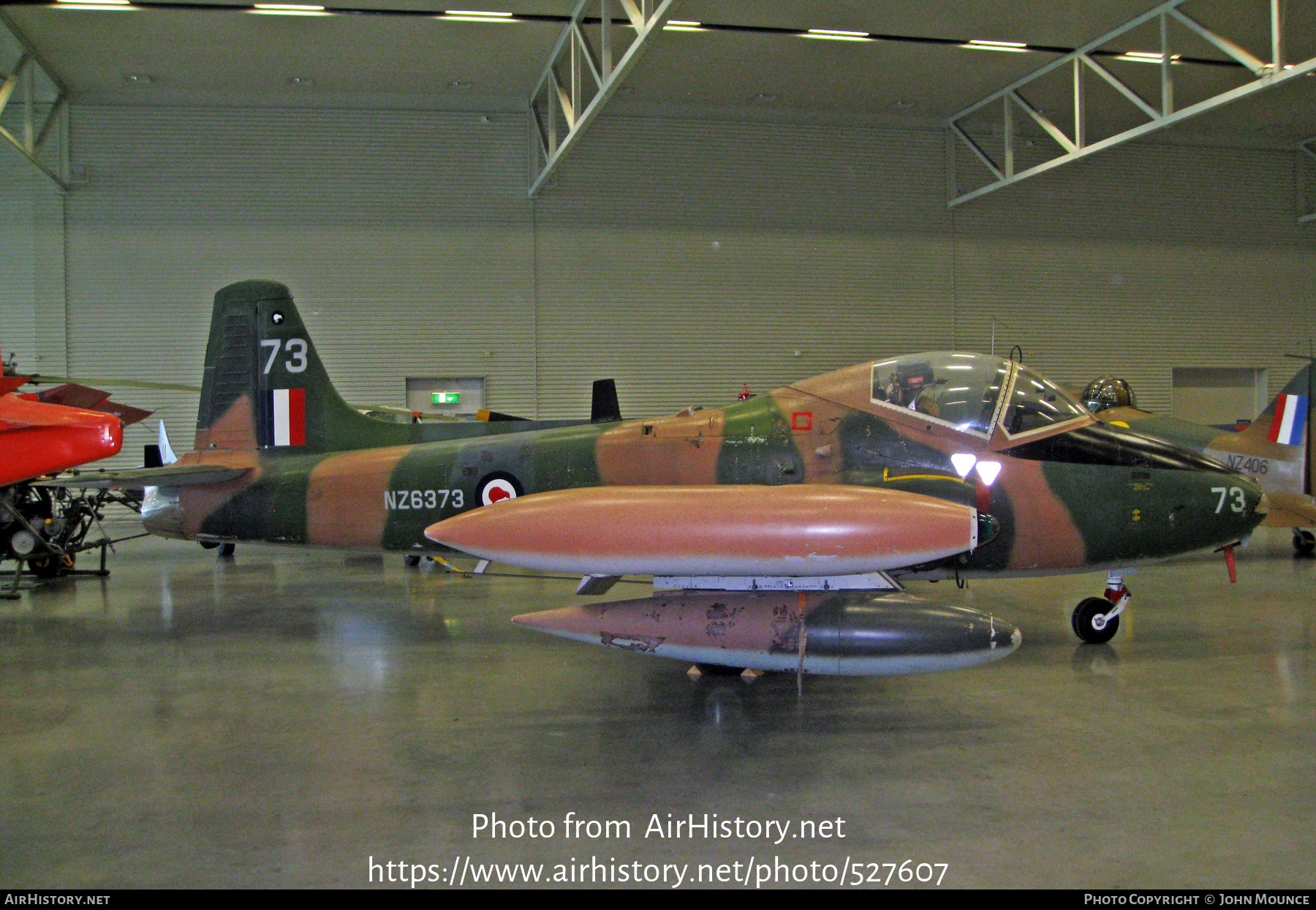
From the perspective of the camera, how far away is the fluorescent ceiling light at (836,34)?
13109 millimetres

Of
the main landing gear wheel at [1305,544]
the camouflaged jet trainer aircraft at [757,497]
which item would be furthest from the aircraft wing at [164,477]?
the main landing gear wheel at [1305,544]

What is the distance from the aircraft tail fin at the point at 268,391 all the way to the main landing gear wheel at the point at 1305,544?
433 inches

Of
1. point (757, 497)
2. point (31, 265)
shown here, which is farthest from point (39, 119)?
point (757, 497)

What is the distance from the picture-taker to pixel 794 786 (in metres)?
3.62

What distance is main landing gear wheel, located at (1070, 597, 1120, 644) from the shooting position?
19.6 ft

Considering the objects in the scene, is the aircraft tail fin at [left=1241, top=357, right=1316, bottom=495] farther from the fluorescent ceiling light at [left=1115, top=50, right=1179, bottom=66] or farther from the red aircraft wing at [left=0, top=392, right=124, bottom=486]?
the red aircraft wing at [left=0, top=392, right=124, bottom=486]

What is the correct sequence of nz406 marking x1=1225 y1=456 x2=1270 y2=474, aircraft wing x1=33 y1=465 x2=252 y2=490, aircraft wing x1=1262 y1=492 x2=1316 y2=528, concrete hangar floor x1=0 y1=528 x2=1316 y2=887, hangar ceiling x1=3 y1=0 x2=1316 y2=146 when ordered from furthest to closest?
hangar ceiling x1=3 y1=0 x2=1316 y2=146
nz406 marking x1=1225 y1=456 x2=1270 y2=474
aircraft wing x1=1262 y1=492 x2=1316 y2=528
aircraft wing x1=33 y1=465 x2=252 y2=490
concrete hangar floor x1=0 y1=528 x2=1316 y2=887

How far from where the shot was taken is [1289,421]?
10.2 m

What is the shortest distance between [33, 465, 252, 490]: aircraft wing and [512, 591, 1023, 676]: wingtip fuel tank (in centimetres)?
352

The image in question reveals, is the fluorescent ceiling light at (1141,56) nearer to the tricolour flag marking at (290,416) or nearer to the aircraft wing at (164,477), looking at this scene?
the tricolour flag marking at (290,416)

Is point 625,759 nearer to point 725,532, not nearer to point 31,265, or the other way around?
point 725,532

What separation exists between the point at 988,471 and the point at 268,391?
5.83 meters

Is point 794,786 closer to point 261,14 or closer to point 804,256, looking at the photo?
point 261,14

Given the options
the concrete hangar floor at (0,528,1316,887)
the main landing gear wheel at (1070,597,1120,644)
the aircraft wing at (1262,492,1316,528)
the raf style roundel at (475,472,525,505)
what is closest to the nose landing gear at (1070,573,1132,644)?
the main landing gear wheel at (1070,597,1120,644)
